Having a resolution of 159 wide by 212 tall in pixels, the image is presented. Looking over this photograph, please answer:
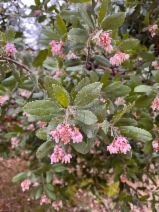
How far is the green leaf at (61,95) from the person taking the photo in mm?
751

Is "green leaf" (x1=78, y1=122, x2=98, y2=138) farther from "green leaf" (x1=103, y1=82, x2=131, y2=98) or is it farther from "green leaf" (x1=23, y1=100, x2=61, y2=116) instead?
"green leaf" (x1=103, y1=82, x2=131, y2=98)

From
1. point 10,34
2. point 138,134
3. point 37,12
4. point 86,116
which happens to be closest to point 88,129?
point 86,116

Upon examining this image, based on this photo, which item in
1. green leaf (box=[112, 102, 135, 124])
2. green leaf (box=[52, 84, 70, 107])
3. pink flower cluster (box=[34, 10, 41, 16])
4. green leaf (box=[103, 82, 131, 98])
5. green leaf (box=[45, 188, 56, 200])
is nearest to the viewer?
green leaf (box=[52, 84, 70, 107])

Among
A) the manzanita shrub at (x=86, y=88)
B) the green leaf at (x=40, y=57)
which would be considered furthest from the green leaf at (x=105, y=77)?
the green leaf at (x=40, y=57)

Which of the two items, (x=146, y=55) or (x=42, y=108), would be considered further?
(x=146, y=55)

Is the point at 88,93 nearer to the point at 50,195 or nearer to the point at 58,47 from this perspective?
the point at 58,47

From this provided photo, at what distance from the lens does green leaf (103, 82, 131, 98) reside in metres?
1.13

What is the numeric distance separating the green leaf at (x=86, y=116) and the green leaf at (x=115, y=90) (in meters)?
0.38

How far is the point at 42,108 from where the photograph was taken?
0.79 meters

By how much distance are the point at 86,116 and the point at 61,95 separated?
91mm

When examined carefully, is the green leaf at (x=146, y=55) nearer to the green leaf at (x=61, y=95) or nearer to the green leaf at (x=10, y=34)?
the green leaf at (x=10, y=34)


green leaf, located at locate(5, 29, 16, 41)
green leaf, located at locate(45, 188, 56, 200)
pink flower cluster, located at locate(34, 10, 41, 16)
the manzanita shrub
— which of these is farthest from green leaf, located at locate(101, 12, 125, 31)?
green leaf, located at locate(45, 188, 56, 200)

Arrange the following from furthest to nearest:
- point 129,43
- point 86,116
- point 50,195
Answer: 1. point 50,195
2. point 129,43
3. point 86,116

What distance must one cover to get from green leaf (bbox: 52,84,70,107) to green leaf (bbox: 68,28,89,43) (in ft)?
0.95
